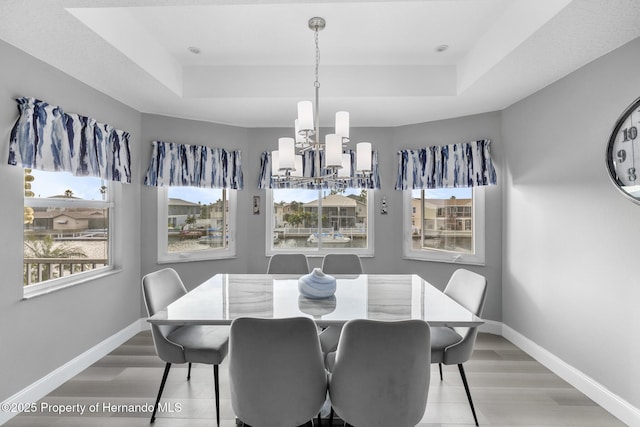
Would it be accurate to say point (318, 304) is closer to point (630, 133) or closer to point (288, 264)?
point (288, 264)

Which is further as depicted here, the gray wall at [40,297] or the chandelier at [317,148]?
the gray wall at [40,297]

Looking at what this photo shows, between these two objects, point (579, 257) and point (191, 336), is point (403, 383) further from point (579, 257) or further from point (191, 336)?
point (579, 257)

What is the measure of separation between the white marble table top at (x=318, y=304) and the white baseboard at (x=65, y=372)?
1271 millimetres

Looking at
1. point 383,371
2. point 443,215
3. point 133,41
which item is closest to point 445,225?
point 443,215

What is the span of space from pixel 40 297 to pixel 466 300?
2.95 meters

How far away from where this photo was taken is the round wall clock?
1.97 meters

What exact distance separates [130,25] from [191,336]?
2145 millimetres

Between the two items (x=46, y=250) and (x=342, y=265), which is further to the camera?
(x=342, y=265)

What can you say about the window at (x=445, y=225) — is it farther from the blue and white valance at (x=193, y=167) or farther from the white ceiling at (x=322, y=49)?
the blue and white valance at (x=193, y=167)

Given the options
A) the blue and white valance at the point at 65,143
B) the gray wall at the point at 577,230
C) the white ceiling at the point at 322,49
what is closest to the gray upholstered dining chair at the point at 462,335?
the gray wall at the point at 577,230

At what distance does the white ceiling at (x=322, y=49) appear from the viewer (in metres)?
1.92

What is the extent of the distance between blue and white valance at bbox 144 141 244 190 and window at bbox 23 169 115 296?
0.51 metres

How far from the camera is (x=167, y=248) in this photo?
372cm

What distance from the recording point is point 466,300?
7.36 feet
